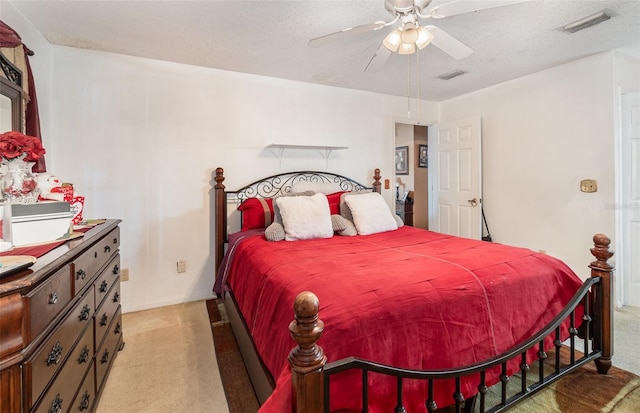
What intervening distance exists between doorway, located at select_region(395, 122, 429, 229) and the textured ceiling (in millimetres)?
2321

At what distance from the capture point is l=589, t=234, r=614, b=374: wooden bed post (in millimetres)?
1744

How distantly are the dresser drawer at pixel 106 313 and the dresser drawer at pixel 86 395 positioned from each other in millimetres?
168

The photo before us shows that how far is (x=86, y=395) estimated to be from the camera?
1393 millimetres

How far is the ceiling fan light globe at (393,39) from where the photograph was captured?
1818 millimetres

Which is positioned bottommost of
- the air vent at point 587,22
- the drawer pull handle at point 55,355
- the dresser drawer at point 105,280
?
the drawer pull handle at point 55,355

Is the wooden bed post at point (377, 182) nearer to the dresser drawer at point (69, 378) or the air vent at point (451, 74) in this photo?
the air vent at point (451, 74)

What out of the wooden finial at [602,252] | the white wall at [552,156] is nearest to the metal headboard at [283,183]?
the white wall at [552,156]

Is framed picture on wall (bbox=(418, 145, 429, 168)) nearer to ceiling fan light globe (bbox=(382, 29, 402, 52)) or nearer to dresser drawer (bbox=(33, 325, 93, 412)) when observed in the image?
ceiling fan light globe (bbox=(382, 29, 402, 52))

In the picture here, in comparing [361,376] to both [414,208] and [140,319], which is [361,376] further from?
[414,208]

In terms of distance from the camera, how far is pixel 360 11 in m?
2.08

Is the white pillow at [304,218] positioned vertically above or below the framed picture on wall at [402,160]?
below

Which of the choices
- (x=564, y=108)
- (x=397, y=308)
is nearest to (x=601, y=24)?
(x=564, y=108)

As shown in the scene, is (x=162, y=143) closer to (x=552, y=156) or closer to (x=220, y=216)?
(x=220, y=216)

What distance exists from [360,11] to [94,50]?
2.42 metres
